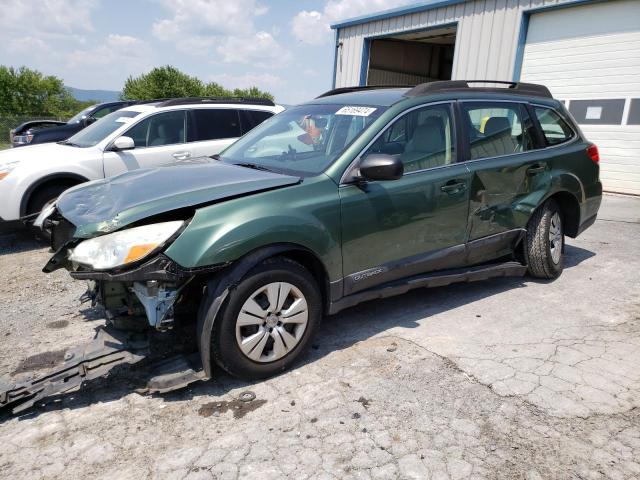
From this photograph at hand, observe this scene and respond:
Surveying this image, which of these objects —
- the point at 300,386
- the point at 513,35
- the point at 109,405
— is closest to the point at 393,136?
the point at 300,386

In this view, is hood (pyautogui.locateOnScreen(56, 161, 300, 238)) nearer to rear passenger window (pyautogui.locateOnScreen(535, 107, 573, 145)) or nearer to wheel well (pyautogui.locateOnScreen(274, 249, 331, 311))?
wheel well (pyautogui.locateOnScreen(274, 249, 331, 311))

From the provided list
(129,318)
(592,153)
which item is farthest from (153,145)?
(592,153)

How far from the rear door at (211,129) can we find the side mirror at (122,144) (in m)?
0.81

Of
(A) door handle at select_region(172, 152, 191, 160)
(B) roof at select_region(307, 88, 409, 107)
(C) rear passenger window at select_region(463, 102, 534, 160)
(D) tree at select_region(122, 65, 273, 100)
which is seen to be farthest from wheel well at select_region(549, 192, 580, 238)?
(D) tree at select_region(122, 65, 273, 100)

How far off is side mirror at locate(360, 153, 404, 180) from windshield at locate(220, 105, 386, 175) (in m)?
0.28

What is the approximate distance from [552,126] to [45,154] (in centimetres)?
581

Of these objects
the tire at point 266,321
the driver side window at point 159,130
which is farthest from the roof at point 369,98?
the driver side window at point 159,130

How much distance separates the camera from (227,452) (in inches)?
94.5

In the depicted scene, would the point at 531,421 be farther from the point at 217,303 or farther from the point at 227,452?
the point at 217,303

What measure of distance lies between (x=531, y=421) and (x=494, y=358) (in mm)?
694

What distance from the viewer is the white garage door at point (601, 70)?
9.38 m

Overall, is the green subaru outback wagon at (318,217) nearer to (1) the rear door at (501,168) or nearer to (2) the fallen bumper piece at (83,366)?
(1) the rear door at (501,168)

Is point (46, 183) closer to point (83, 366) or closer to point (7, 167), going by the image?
point (7, 167)

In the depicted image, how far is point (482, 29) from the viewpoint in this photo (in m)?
11.3
